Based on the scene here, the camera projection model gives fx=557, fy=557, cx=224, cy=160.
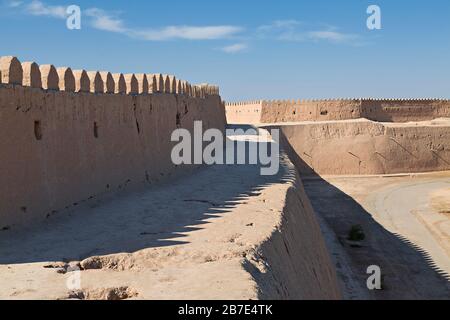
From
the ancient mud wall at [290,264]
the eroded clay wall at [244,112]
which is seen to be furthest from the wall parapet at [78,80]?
the eroded clay wall at [244,112]

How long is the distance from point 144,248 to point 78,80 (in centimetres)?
365

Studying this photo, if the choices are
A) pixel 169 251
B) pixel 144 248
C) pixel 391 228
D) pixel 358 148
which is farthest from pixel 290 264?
pixel 358 148

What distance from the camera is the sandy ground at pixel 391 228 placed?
1248 centimetres

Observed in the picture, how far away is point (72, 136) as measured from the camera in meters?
7.71

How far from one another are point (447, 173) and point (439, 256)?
13970 millimetres

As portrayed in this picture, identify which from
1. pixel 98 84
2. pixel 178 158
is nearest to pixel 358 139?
pixel 178 158

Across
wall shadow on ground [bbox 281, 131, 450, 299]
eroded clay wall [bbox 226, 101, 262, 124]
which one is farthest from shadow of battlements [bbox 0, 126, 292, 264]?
eroded clay wall [bbox 226, 101, 262, 124]

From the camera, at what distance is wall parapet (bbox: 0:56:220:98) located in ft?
21.4

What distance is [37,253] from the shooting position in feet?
17.7

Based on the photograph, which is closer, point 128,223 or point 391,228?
point 128,223

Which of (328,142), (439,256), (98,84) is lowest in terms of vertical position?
(439,256)

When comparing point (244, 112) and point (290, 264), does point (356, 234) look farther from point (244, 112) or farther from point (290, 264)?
point (244, 112)

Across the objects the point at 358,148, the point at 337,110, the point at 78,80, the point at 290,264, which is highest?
the point at 78,80
